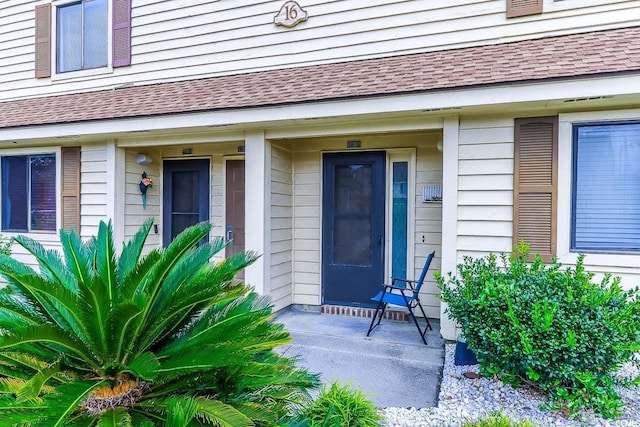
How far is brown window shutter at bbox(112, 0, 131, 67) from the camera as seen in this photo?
5.53 meters

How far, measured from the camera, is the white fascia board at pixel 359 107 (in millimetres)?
3084

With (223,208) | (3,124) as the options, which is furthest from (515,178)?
(3,124)

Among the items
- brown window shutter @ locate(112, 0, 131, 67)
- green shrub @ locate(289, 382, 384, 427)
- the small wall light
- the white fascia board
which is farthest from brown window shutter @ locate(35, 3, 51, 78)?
green shrub @ locate(289, 382, 384, 427)

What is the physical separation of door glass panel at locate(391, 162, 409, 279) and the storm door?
251cm

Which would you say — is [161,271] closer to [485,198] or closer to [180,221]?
[485,198]

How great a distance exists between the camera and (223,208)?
542 cm

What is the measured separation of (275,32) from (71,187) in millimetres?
3377

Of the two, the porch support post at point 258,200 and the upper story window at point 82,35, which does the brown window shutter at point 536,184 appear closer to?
the porch support post at point 258,200

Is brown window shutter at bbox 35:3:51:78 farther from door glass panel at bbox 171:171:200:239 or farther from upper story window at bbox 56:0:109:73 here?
door glass panel at bbox 171:171:200:239

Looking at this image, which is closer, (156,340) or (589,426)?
(156,340)

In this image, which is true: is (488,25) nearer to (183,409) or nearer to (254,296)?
(254,296)

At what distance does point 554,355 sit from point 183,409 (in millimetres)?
2210

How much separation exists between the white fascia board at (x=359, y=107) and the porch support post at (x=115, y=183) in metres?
0.39

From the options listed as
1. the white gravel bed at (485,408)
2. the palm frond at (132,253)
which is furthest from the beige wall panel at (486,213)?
the palm frond at (132,253)
